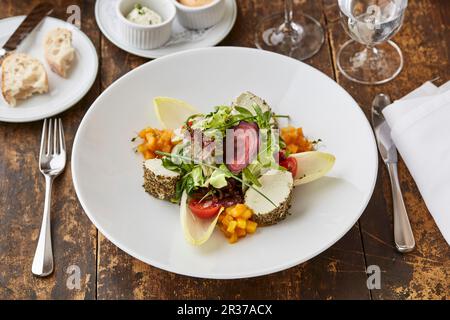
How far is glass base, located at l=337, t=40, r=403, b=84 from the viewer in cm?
233

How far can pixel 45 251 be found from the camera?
1.90 meters

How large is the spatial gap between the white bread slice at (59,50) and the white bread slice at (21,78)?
0.04 m

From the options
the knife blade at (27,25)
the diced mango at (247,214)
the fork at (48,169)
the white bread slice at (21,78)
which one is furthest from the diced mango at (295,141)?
the knife blade at (27,25)

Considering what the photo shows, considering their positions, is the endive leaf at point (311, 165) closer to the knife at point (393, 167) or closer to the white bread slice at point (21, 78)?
the knife at point (393, 167)

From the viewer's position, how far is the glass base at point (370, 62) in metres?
2.33

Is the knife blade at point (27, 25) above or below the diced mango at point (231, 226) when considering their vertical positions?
below

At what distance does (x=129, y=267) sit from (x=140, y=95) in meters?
0.52

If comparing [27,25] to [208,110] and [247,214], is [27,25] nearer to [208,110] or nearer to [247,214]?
[208,110]

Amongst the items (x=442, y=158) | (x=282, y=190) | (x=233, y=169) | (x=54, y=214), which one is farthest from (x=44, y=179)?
(x=442, y=158)

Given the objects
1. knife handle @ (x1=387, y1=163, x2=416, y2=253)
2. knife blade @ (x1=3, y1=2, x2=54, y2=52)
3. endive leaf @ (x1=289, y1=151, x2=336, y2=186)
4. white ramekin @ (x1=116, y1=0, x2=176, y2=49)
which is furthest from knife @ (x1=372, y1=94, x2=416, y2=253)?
knife blade @ (x1=3, y1=2, x2=54, y2=52)

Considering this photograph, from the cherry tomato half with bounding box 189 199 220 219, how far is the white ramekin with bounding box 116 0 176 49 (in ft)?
2.37

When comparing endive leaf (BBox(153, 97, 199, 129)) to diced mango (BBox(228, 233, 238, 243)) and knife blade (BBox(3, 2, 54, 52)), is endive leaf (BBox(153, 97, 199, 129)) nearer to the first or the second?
diced mango (BBox(228, 233, 238, 243))

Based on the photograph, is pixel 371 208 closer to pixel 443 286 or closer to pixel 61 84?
pixel 443 286

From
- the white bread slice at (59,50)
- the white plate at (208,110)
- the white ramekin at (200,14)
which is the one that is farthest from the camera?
the white ramekin at (200,14)
